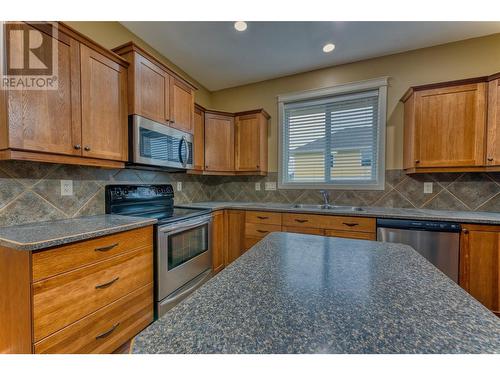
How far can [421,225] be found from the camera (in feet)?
6.24

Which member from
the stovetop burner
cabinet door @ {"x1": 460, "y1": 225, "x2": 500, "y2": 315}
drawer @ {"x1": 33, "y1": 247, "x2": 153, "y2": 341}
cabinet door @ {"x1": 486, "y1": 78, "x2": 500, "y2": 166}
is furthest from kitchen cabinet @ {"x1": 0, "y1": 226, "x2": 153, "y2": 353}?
cabinet door @ {"x1": 486, "y1": 78, "x2": 500, "y2": 166}

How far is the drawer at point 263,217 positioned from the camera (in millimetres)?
2505

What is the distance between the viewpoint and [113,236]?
137 cm

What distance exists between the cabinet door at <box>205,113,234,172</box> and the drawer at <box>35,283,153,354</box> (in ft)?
5.90

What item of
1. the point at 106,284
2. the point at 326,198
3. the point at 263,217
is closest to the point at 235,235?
the point at 263,217

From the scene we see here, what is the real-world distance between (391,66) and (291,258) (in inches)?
114

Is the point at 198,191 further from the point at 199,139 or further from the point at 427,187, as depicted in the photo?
the point at 427,187

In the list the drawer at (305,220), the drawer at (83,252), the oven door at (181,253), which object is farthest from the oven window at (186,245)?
the drawer at (305,220)

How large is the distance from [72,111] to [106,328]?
1440mm

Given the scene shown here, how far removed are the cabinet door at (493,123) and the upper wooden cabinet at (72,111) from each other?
3.24 metres

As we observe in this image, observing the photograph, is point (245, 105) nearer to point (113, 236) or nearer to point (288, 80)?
point (288, 80)
